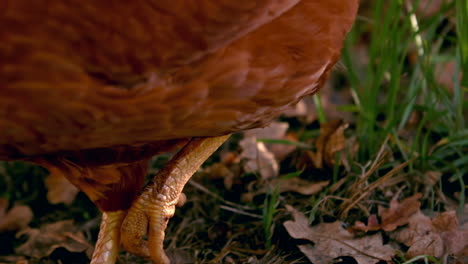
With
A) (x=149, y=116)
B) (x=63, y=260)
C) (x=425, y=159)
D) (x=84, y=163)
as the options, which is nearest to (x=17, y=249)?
(x=63, y=260)

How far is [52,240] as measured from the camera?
185cm

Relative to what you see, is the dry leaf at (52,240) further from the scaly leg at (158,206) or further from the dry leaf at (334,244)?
the dry leaf at (334,244)

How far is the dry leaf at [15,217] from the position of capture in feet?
6.35

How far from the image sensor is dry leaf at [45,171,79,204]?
204 centimetres

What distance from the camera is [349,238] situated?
5.34ft

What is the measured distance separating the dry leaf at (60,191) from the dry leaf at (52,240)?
13cm

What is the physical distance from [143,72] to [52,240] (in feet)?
3.37

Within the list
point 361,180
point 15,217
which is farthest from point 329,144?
point 15,217

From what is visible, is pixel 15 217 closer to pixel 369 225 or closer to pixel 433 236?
pixel 369 225

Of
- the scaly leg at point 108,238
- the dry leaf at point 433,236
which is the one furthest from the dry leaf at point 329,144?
the scaly leg at point 108,238

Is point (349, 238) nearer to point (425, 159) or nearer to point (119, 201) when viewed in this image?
point (425, 159)

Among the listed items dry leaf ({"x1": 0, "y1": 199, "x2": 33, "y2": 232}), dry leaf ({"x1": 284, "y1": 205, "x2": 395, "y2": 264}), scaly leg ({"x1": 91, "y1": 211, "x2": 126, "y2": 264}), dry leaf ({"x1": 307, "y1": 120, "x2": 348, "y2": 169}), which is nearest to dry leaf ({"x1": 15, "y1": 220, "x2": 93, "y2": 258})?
dry leaf ({"x1": 0, "y1": 199, "x2": 33, "y2": 232})

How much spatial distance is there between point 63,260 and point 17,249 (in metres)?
0.20

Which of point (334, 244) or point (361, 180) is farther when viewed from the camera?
point (361, 180)
